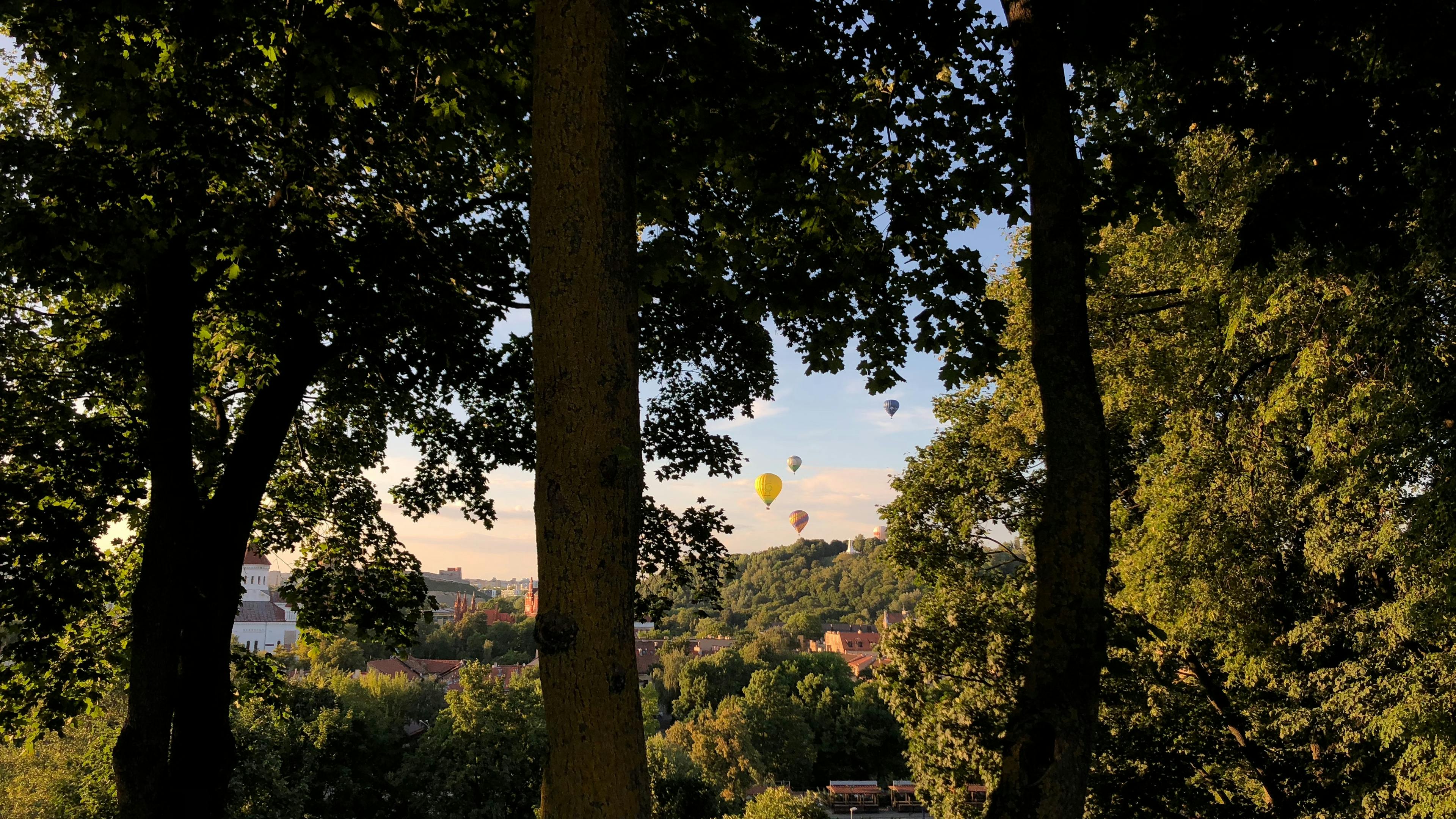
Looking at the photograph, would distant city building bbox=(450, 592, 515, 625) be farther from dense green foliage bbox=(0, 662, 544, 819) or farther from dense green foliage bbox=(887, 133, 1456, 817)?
dense green foliage bbox=(887, 133, 1456, 817)

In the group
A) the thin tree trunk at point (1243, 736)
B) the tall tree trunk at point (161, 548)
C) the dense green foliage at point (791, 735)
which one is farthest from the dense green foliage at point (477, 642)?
the tall tree trunk at point (161, 548)

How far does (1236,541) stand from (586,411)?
39.3 ft

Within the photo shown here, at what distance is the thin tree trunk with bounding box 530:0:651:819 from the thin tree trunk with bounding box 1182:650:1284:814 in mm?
15634

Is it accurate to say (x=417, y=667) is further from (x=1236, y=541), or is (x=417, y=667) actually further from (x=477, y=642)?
(x=1236, y=541)

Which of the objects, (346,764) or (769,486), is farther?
(769,486)

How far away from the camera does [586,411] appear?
284cm

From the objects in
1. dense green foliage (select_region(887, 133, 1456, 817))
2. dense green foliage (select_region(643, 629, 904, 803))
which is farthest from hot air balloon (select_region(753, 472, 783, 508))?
dense green foliage (select_region(887, 133, 1456, 817))

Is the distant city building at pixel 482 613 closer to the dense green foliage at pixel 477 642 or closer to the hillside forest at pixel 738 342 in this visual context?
the dense green foliage at pixel 477 642

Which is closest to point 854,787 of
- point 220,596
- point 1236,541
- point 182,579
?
point 1236,541

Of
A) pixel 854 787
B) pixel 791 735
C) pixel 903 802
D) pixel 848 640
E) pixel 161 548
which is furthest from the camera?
pixel 848 640

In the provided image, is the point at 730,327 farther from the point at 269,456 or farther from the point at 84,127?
the point at 84,127

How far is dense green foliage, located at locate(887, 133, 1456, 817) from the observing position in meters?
9.23

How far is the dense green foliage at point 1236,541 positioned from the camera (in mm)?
9227

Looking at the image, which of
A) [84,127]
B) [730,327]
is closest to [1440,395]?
[730,327]
